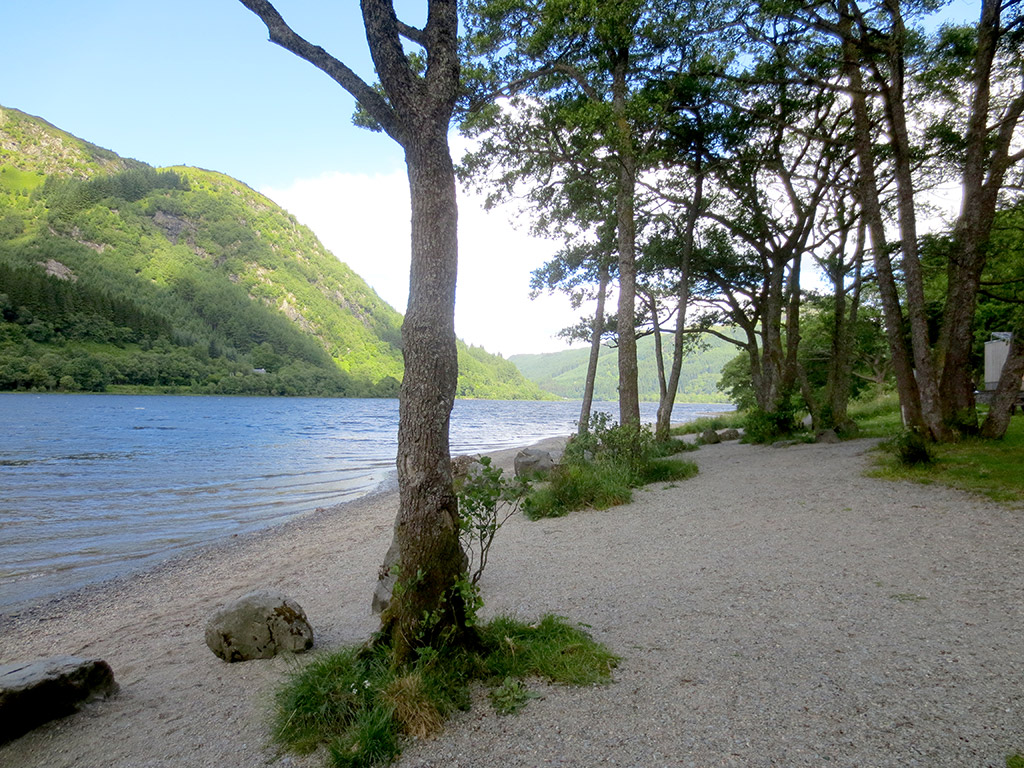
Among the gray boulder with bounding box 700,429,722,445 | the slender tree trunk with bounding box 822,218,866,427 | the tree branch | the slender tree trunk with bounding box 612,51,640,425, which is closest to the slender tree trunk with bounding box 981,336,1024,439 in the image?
the slender tree trunk with bounding box 822,218,866,427

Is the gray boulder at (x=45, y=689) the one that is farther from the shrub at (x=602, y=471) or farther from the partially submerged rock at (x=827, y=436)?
the partially submerged rock at (x=827, y=436)

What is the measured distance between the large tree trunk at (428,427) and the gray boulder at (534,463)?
8.82m

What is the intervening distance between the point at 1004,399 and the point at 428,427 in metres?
11.4

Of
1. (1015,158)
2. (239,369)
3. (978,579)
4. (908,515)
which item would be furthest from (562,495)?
(239,369)

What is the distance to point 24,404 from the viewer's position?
5109 cm

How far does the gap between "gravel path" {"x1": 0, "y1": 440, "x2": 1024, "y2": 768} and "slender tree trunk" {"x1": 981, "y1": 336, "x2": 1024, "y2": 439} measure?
10.9 ft

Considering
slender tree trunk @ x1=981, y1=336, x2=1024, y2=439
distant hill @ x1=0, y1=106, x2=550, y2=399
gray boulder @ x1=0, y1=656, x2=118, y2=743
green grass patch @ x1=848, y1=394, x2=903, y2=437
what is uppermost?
distant hill @ x1=0, y1=106, x2=550, y2=399

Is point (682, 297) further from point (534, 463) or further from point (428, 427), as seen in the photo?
point (428, 427)

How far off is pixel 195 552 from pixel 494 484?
8.81 meters

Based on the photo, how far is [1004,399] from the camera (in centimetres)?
973

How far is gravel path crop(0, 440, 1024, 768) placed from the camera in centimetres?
272

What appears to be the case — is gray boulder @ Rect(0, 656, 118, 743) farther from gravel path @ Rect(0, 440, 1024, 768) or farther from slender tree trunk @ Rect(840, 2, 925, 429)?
slender tree trunk @ Rect(840, 2, 925, 429)

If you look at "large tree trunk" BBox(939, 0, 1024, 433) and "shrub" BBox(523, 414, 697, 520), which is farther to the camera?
"large tree trunk" BBox(939, 0, 1024, 433)

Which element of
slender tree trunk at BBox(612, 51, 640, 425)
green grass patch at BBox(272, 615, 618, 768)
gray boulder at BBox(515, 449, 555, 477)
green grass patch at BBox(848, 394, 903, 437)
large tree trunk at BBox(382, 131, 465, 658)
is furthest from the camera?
green grass patch at BBox(848, 394, 903, 437)
